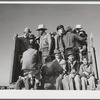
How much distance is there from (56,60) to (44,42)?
205 millimetres

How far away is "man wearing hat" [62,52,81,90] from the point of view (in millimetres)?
1864

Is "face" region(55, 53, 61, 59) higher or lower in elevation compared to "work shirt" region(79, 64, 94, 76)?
higher

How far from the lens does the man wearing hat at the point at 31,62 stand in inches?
75.1

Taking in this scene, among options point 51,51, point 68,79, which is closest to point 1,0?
point 51,51

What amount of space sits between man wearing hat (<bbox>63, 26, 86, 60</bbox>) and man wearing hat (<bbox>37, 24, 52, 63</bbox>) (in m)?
0.15

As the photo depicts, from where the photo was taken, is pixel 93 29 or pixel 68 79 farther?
pixel 93 29

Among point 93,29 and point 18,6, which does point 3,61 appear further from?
point 93,29

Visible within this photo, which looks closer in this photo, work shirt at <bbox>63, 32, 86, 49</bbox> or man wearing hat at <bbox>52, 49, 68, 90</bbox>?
man wearing hat at <bbox>52, 49, 68, 90</bbox>

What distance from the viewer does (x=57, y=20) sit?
205 cm

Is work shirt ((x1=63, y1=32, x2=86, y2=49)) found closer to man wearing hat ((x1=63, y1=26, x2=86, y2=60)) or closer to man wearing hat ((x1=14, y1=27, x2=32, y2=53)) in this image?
man wearing hat ((x1=63, y1=26, x2=86, y2=60))

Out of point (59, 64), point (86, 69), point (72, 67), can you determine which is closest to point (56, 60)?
point (59, 64)

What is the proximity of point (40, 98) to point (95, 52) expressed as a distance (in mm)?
666

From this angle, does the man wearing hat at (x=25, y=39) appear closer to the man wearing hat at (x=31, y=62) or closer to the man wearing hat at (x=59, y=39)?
the man wearing hat at (x=31, y=62)

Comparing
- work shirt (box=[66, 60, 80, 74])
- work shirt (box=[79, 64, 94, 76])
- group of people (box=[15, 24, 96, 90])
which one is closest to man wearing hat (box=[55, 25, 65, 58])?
group of people (box=[15, 24, 96, 90])
